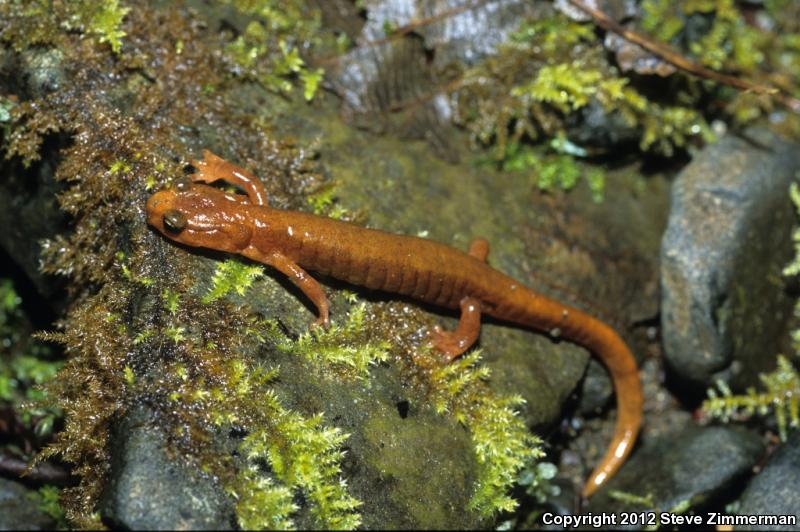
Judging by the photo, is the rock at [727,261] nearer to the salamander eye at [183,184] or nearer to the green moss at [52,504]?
the salamander eye at [183,184]

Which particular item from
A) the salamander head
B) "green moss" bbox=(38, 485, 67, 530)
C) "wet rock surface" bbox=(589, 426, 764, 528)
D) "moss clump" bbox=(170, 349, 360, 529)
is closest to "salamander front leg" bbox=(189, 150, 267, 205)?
the salamander head

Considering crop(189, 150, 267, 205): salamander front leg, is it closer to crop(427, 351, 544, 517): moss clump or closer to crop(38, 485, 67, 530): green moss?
crop(427, 351, 544, 517): moss clump

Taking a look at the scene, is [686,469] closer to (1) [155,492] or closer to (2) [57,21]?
(1) [155,492]

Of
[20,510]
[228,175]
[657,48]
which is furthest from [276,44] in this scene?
[20,510]

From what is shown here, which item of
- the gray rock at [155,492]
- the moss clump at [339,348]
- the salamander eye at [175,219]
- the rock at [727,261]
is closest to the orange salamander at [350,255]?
the salamander eye at [175,219]

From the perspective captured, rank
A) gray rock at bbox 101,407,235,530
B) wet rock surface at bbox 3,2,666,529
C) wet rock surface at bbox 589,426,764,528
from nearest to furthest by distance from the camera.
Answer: gray rock at bbox 101,407,235,530 < wet rock surface at bbox 3,2,666,529 < wet rock surface at bbox 589,426,764,528
